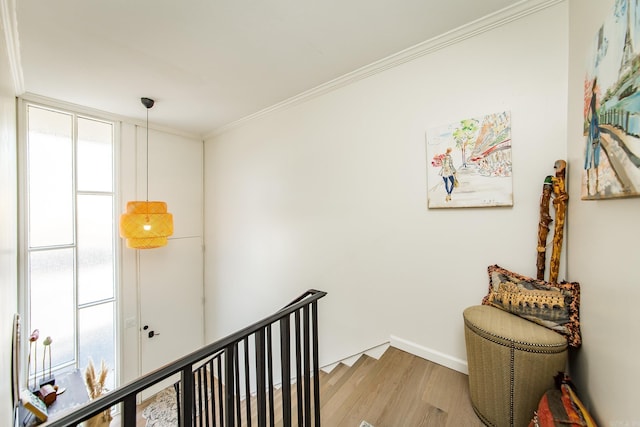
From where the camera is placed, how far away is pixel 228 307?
372cm

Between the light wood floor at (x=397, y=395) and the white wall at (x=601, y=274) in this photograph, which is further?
the light wood floor at (x=397, y=395)

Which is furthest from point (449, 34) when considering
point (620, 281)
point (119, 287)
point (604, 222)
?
point (119, 287)

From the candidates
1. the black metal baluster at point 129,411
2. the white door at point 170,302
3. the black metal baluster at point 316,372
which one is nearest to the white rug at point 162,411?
the white door at point 170,302

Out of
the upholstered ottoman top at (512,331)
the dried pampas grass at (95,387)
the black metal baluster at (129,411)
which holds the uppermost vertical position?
the black metal baluster at (129,411)

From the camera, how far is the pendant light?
265 cm

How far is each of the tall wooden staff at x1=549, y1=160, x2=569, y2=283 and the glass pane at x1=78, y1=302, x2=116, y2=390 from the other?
4558mm

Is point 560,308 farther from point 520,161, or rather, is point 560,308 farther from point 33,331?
point 33,331

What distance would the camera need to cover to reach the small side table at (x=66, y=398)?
2162mm

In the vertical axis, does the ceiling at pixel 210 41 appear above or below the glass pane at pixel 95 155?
above

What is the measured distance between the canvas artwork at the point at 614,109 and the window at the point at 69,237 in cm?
446

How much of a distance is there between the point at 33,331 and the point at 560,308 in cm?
466

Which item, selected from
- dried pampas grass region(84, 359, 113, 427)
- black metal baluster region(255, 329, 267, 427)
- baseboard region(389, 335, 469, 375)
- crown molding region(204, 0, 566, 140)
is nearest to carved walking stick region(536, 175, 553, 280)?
baseboard region(389, 335, 469, 375)

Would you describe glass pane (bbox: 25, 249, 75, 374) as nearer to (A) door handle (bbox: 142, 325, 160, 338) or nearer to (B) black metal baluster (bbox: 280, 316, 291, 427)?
(A) door handle (bbox: 142, 325, 160, 338)

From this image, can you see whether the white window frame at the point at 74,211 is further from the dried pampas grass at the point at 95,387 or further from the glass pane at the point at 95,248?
the dried pampas grass at the point at 95,387
